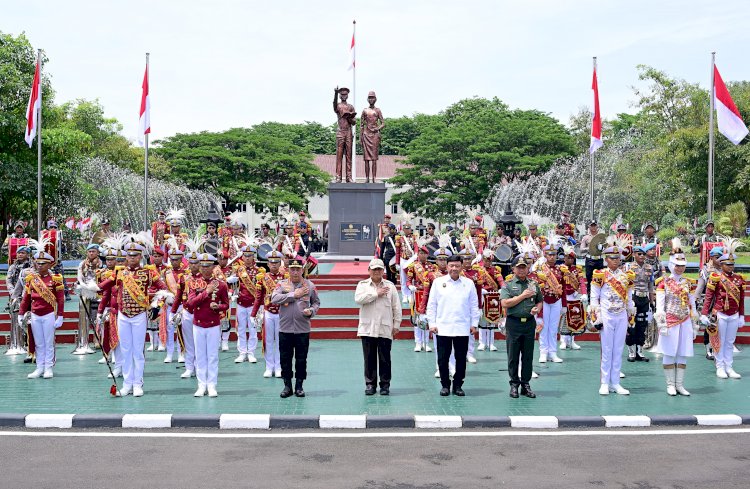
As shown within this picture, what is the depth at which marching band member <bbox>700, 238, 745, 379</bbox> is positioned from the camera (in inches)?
451

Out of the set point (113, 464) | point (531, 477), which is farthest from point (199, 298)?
point (531, 477)

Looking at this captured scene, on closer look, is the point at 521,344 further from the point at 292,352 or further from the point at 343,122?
the point at 343,122

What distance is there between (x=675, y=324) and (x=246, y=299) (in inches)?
257

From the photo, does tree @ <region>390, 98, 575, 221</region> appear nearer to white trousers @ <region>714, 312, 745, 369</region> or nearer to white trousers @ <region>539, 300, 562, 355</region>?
white trousers @ <region>539, 300, 562, 355</region>

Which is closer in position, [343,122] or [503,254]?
[503,254]

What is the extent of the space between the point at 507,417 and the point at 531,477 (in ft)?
6.73

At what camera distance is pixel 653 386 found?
35.7ft

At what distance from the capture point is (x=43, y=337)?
11.3m

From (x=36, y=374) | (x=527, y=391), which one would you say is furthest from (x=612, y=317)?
(x=36, y=374)

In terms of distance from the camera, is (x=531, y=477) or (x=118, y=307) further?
(x=118, y=307)

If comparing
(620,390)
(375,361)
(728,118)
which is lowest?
(620,390)

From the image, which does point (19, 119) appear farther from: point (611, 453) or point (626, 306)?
point (611, 453)

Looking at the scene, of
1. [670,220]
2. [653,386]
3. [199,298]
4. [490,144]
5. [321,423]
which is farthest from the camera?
[490,144]

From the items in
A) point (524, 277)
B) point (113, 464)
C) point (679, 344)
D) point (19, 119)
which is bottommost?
point (113, 464)
